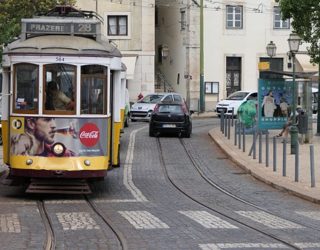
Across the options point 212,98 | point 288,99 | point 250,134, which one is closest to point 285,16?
point 288,99

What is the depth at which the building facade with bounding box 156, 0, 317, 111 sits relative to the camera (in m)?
51.5

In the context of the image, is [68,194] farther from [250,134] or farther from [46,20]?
[250,134]

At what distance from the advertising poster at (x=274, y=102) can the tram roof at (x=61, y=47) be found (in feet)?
47.0

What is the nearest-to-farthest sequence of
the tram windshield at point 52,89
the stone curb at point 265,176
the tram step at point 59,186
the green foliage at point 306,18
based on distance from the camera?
the tram windshield at point 52,89 → the tram step at point 59,186 → the stone curb at point 265,176 → the green foliage at point 306,18

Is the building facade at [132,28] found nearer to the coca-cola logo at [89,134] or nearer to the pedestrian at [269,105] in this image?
the pedestrian at [269,105]

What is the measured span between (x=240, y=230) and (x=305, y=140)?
17094 mm

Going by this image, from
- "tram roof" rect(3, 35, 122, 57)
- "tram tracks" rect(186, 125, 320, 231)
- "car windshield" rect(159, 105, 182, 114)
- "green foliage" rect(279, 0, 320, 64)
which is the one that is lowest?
"tram tracks" rect(186, 125, 320, 231)

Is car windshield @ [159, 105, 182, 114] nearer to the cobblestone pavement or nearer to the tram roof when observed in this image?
the cobblestone pavement

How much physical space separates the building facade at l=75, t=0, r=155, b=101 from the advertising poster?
74.4 feet

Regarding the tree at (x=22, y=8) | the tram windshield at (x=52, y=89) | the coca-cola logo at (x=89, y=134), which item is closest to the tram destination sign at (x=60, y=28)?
the tram windshield at (x=52, y=89)

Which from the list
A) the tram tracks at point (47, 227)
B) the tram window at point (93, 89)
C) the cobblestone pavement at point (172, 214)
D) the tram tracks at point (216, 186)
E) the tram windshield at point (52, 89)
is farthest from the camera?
the tram window at point (93, 89)

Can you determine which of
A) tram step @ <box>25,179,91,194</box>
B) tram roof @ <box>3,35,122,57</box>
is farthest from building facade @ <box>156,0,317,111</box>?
tram step @ <box>25,179,91,194</box>

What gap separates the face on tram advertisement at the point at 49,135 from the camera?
13.7 metres

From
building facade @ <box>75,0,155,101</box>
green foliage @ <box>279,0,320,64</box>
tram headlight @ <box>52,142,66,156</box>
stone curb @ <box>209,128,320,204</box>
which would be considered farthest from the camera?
building facade @ <box>75,0,155,101</box>
